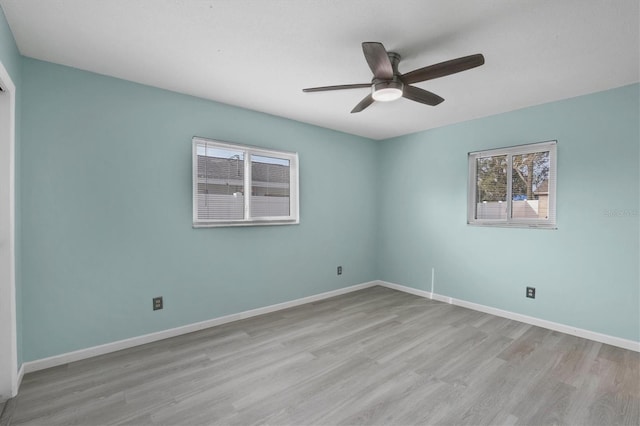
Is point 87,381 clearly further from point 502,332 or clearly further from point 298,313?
point 502,332

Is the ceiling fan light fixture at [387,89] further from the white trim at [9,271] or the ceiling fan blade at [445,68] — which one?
the white trim at [9,271]

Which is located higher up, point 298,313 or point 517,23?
point 517,23

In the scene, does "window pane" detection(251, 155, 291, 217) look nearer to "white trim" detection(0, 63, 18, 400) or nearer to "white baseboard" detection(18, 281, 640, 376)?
"white baseboard" detection(18, 281, 640, 376)

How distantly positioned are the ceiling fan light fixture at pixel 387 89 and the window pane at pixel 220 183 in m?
1.81

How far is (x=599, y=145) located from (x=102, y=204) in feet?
15.2

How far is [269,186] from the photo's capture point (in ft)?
12.1

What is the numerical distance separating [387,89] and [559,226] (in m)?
2.48

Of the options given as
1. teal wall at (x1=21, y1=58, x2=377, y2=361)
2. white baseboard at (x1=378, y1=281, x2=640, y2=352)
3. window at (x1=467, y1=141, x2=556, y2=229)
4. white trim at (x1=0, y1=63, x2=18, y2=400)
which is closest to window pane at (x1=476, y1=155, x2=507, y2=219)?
window at (x1=467, y1=141, x2=556, y2=229)

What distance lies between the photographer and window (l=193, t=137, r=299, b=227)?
3.10m

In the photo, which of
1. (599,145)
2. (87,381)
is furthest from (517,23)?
(87,381)

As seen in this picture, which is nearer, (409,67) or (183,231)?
(409,67)

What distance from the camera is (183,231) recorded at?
297cm

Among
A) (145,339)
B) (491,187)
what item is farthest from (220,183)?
(491,187)

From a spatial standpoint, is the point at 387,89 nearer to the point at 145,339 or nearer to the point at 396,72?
the point at 396,72
